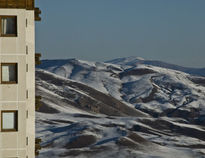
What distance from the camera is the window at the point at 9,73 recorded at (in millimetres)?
13484

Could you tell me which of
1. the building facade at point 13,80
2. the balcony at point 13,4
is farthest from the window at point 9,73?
the balcony at point 13,4

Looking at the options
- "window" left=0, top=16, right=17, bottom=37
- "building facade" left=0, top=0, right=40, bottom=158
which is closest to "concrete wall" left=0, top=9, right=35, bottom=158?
"building facade" left=0, top=0, right=40, bottom=158

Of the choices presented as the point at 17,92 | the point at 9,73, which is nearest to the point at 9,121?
the point at 17,92

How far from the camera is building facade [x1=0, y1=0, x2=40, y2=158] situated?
13430 mm

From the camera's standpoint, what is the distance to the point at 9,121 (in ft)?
44.9

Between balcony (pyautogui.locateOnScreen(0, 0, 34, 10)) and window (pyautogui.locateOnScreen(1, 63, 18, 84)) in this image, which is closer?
window (pyautogui.locateOnScreen(1, 63, 18, 84))

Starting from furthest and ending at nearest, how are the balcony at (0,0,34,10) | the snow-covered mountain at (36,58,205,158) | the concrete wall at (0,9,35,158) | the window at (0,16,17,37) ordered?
the snow-covered mountain at (36,58,205,158) < the balcony at (0,0,34,10) < the window at (0,16,17,37) < the concrete wall at (0,9,35,158)

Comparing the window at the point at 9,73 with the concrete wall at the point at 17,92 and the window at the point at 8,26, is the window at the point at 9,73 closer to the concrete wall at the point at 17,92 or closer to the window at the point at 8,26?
the concrete wall at the point at 17,92

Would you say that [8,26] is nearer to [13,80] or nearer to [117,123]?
[13,80]

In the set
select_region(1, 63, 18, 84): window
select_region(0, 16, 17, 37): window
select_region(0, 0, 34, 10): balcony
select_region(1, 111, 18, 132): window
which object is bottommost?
select_region(1, 111, 18, 132): window

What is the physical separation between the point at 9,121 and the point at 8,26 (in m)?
2.52

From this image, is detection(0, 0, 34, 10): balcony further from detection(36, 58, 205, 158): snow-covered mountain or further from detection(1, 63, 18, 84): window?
detection(36, 58, 205, 158): snow-covered mountain

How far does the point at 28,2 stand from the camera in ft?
46.6

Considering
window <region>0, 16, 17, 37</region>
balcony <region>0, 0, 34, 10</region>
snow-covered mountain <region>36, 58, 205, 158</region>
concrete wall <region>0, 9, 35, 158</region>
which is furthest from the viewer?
snow-covered mountain <region>36, 58, 205, 158</region>
